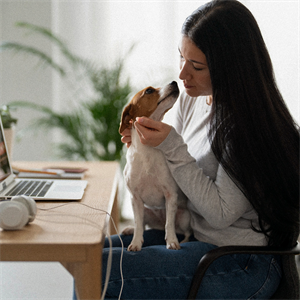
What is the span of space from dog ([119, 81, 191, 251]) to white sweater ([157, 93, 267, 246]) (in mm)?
75

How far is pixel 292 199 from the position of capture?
3.44ft

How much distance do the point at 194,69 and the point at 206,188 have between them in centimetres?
40

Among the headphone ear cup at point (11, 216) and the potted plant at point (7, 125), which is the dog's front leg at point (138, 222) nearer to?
the headphone ear cup at point (11, 216)

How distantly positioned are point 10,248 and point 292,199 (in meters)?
0.81

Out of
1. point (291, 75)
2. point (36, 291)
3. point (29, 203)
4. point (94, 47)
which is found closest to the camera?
point (29, 203)

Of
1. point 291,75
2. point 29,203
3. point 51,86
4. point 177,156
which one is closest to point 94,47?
point 51,86

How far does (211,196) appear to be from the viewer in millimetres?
1099

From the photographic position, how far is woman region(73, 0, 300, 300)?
1.02 meters

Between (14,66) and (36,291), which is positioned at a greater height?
(14,66)

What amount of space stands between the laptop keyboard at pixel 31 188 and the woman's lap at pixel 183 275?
0.35m

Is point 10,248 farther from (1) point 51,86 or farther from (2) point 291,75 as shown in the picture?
(1) point 51,86

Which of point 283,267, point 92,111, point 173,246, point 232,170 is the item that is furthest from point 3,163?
point 92,111

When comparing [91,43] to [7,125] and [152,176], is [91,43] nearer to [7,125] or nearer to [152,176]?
[7,125]

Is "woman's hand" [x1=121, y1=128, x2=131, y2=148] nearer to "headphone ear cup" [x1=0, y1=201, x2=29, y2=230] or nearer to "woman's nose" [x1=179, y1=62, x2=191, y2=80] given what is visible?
"woman's nose" [x1=179, y1=62, x2=191, y2=80]
